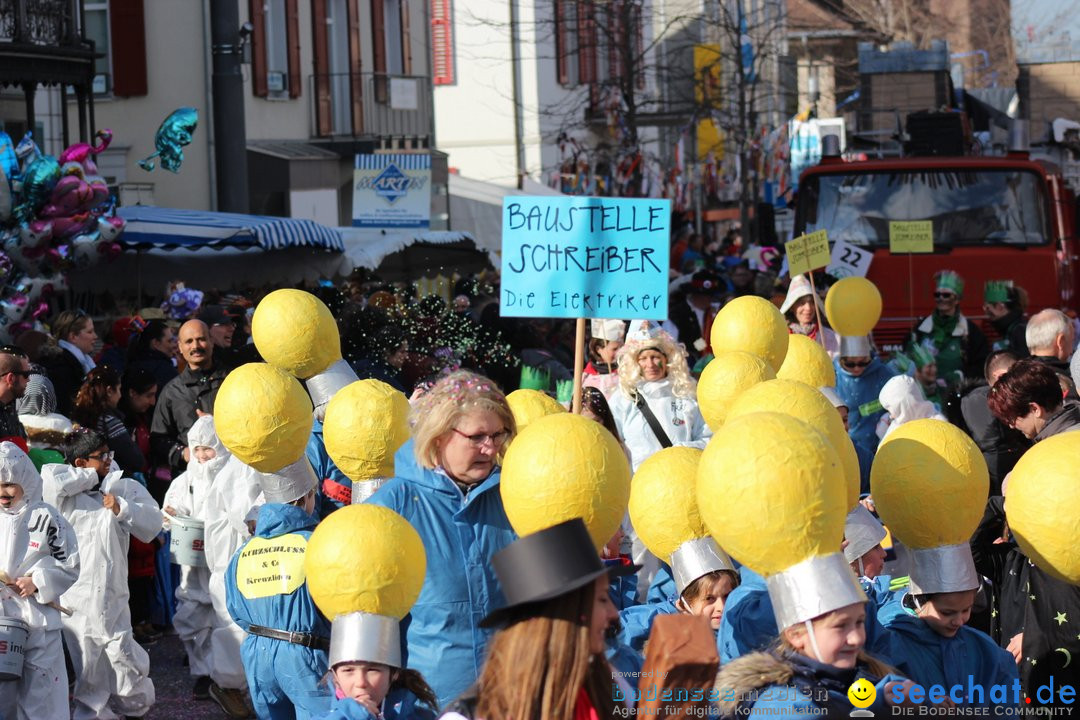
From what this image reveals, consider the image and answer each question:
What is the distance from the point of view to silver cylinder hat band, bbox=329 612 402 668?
3.46 meters

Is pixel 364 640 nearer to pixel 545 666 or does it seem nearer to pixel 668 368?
pixel 545 666

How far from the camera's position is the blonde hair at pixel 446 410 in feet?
14.0

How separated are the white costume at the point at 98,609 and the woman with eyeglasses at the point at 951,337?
5876mm

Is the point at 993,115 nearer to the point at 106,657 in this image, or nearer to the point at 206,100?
the point at 206,100

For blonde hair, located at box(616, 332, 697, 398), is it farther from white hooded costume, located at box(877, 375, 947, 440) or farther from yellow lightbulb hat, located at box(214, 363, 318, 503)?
yellow lightbulb hat, located at box(214, 363, 318, 503)

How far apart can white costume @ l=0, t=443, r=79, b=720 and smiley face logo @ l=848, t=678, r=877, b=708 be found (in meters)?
3.90

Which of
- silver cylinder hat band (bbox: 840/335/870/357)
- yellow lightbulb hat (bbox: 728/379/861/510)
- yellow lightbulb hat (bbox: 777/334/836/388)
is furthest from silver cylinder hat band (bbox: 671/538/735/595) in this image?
silver cylinder hat band (bbox: 840/335/870/357)

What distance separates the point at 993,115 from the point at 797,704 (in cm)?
1837

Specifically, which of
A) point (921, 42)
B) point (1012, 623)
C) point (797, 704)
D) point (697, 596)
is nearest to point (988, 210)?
point (1012, 623)

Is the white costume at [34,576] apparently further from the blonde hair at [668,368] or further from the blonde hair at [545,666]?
the blonde hair at [545,666]

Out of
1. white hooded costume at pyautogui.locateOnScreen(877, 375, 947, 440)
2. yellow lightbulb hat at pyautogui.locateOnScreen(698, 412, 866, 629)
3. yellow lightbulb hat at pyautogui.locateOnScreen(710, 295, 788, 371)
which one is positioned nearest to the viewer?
yellow lightbulb hat at pyautogui.locateOnScreen(698, 412, 866, 629)

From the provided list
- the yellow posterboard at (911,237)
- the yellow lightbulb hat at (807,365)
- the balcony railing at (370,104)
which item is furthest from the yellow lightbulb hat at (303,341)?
the balcony railing at (370,104)

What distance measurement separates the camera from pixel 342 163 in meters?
23.2

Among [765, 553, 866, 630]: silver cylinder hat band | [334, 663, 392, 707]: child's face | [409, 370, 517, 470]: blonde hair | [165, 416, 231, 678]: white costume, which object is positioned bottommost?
[165, 416, 231, 678]: white costume
